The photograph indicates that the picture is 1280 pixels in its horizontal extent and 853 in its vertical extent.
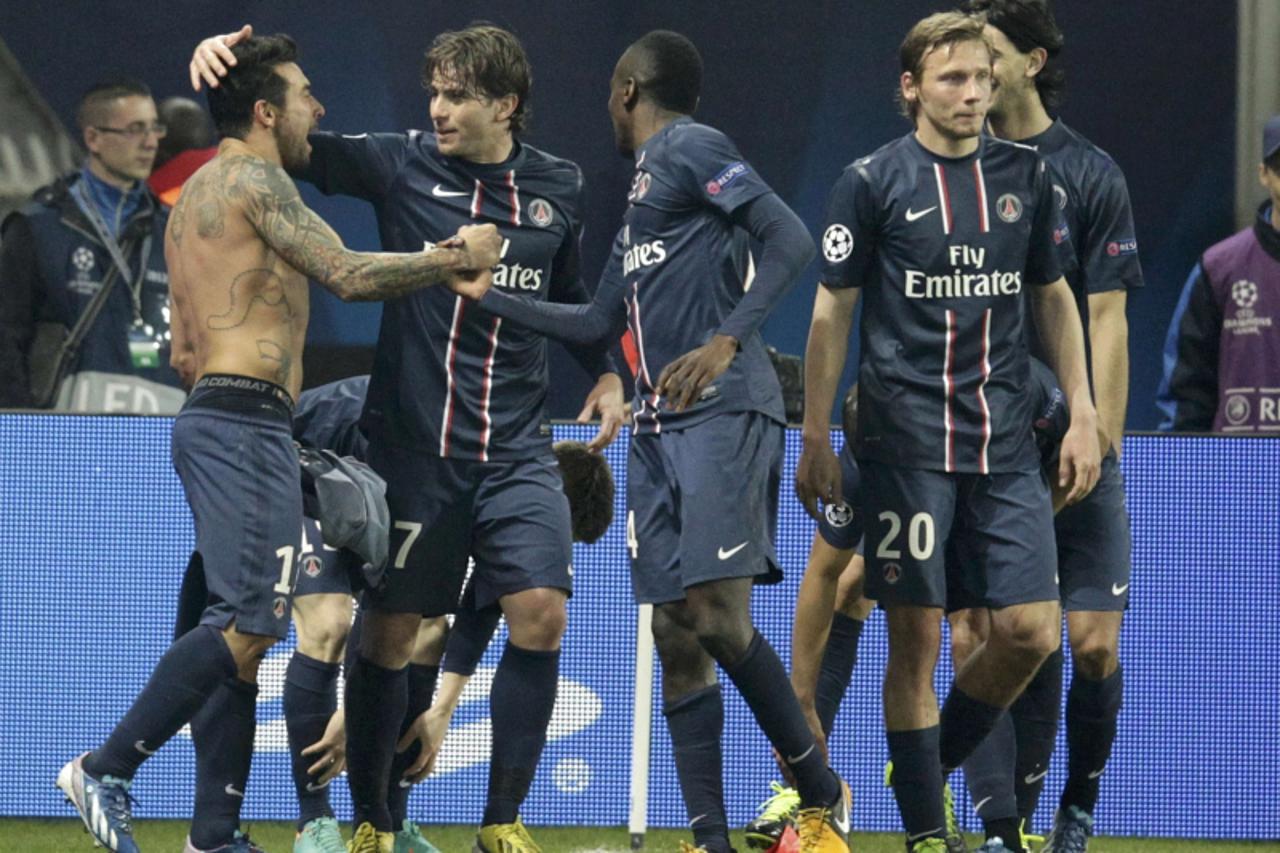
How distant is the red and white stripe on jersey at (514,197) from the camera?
5.34 m

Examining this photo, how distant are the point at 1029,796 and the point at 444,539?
5.94 ft

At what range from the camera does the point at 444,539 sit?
521cm

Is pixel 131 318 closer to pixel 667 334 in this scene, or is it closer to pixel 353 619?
pixel 353 619

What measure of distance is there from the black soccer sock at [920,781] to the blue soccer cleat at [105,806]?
1.76 metres

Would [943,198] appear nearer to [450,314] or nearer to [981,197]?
[981,197]

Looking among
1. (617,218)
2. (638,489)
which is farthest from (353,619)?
(617,218)

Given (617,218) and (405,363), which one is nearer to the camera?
(405,363)

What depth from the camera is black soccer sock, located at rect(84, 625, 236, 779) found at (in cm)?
467

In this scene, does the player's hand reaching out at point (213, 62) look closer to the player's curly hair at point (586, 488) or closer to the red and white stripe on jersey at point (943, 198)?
the player's curly hair at point (586, 488)

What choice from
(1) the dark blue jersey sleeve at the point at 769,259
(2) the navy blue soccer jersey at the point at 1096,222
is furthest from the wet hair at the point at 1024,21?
(1) the dark blue jersey sleeve at the point at 769,259

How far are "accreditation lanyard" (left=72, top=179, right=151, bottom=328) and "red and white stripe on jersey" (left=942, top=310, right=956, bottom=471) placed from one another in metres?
3.73

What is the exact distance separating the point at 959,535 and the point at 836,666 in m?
1.15

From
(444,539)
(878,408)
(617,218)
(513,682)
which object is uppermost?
(617,218)

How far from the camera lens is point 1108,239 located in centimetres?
564
